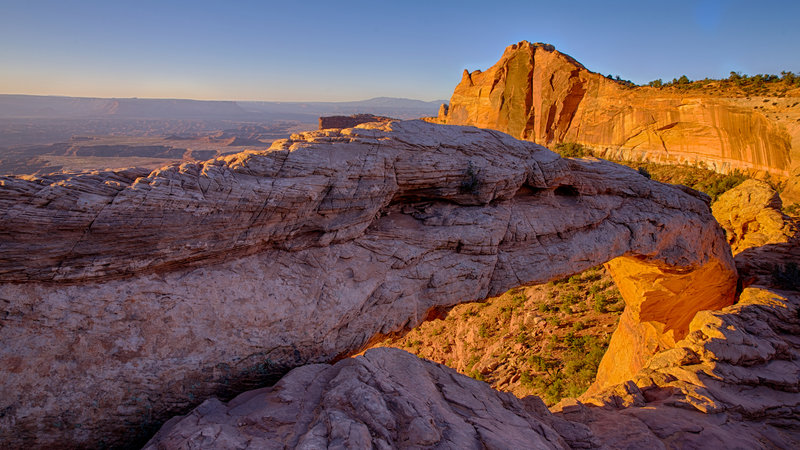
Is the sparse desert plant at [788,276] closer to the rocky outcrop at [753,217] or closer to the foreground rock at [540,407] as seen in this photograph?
the foreground rock at [540,407]

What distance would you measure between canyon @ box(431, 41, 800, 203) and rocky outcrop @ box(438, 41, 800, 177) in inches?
2.3

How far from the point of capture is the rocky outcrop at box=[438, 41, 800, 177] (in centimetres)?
2542

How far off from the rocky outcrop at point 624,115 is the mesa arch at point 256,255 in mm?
21291

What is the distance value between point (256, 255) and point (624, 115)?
37140mm

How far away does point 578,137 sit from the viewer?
38688 millimetres

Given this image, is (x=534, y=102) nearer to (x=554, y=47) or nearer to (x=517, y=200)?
(x=554, y=47)

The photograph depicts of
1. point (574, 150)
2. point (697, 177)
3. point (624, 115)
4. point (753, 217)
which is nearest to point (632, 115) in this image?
point (624, 115)

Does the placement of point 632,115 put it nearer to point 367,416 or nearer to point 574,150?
point 574,150

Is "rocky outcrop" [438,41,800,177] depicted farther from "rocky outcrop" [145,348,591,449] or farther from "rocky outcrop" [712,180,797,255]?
"rocky outcrop" [145,348,591,449]

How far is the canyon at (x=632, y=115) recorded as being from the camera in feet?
83.1

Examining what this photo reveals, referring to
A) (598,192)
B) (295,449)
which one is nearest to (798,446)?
(598,192)

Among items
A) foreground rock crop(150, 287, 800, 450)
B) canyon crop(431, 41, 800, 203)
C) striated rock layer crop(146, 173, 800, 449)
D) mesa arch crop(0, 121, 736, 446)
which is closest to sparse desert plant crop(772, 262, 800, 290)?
striated rock layer crop(146, 173, 800, 449)

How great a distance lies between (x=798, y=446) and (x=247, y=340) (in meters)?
12.9

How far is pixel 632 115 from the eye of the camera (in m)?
33.2
